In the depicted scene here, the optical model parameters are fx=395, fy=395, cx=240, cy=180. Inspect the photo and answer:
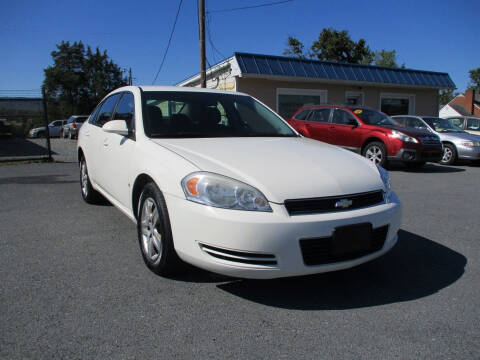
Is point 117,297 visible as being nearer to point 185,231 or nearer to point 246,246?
point 185,231

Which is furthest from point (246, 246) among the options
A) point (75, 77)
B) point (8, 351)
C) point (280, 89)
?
point (75, 77)

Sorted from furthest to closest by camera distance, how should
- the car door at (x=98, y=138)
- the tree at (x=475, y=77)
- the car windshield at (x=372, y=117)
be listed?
the tree at (x=475, y=77) < the car windshield at (x=372, y=117) < the car door at (x=98, y=138)

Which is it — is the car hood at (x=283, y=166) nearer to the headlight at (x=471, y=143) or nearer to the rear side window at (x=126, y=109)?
the rear side window at (x=126, y=109)

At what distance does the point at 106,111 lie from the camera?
4.95 m

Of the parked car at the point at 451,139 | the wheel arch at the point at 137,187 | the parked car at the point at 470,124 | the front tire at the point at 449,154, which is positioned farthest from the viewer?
the parked car at the point at 470,124

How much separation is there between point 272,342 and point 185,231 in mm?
886

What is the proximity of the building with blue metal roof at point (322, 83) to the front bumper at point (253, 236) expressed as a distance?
39.7ft

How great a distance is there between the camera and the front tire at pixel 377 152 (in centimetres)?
972

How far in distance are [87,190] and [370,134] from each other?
23.4ft

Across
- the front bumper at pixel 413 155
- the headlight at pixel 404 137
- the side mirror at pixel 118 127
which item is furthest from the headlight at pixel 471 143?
the side mirror at pixel 118 127

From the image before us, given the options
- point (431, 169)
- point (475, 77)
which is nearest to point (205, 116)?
point (431, 169)

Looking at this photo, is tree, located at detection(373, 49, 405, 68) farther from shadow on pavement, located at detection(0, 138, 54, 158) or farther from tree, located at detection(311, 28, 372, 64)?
shadow on pavement, located at detection(0, 138, 54, 158)

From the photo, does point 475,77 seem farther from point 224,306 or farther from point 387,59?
point 224,306

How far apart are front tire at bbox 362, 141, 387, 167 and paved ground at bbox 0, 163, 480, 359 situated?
18.5 feet
